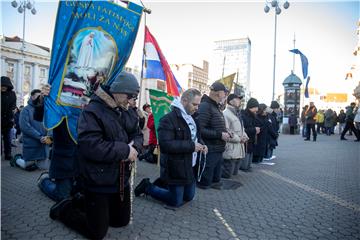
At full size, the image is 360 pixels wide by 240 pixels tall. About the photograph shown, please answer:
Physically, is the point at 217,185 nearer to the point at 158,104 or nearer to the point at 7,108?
the point at 158,104

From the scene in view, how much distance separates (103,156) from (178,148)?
1.42m

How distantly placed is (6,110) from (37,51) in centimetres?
7151

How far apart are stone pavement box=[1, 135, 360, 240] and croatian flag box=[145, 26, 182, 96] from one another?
2.34 meters

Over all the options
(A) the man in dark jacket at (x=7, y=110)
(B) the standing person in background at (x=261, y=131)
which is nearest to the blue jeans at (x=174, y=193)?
(B) the standing person in background at (x=261, y=131)

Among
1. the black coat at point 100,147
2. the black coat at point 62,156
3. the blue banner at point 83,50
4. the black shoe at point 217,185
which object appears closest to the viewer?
the black coat at point 100,147

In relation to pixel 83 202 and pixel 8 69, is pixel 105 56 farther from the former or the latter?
pixel 8 69

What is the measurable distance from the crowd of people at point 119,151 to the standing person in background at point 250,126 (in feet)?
0.09

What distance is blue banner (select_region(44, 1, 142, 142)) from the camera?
3.96 m

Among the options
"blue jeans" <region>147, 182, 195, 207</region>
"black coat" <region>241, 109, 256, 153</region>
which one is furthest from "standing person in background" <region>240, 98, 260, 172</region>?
"blue jeans" <region>147, 182, 195, 207</region>

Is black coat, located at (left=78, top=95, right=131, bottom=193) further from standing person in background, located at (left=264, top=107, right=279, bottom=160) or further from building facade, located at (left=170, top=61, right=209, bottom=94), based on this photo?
building facade, located at (left=170, top=61, right=209, bottom=94)

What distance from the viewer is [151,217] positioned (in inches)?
162

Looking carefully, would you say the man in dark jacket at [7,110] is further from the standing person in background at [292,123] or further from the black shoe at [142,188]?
the standing person in background at [292,123]

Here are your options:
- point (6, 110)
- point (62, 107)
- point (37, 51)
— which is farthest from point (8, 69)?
point (62, 107)

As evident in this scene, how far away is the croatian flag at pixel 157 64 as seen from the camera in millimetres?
7258
